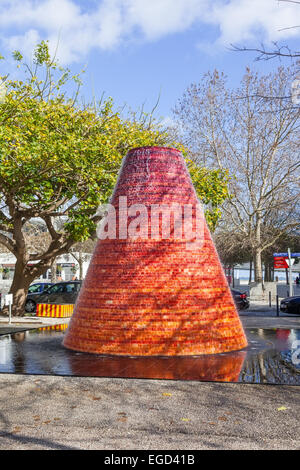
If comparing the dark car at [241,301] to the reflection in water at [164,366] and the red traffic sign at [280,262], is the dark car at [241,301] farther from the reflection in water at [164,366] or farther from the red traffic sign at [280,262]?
the reflection in water at [164,366]

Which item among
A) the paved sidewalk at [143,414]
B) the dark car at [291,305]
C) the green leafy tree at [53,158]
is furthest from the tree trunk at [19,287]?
the paved sidewalk at [143,414]

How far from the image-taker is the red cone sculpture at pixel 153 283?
8852 millimetres

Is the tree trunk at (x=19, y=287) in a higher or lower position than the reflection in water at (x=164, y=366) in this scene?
higher

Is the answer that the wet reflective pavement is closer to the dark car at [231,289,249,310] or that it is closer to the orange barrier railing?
the orange barrier railing

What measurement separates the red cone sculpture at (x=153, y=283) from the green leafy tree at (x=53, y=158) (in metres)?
6.50

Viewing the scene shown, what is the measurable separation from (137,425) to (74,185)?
13409 mm

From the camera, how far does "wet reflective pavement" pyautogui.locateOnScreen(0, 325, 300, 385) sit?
7266 mm

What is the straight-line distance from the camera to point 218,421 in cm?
509

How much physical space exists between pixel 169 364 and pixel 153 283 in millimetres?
1623

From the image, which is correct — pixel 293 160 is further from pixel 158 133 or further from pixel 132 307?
pixel 132 307

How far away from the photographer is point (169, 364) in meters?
8.14

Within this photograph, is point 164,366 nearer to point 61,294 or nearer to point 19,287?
point 19,287

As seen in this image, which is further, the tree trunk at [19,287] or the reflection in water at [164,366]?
the tree trunk at [19,287]
